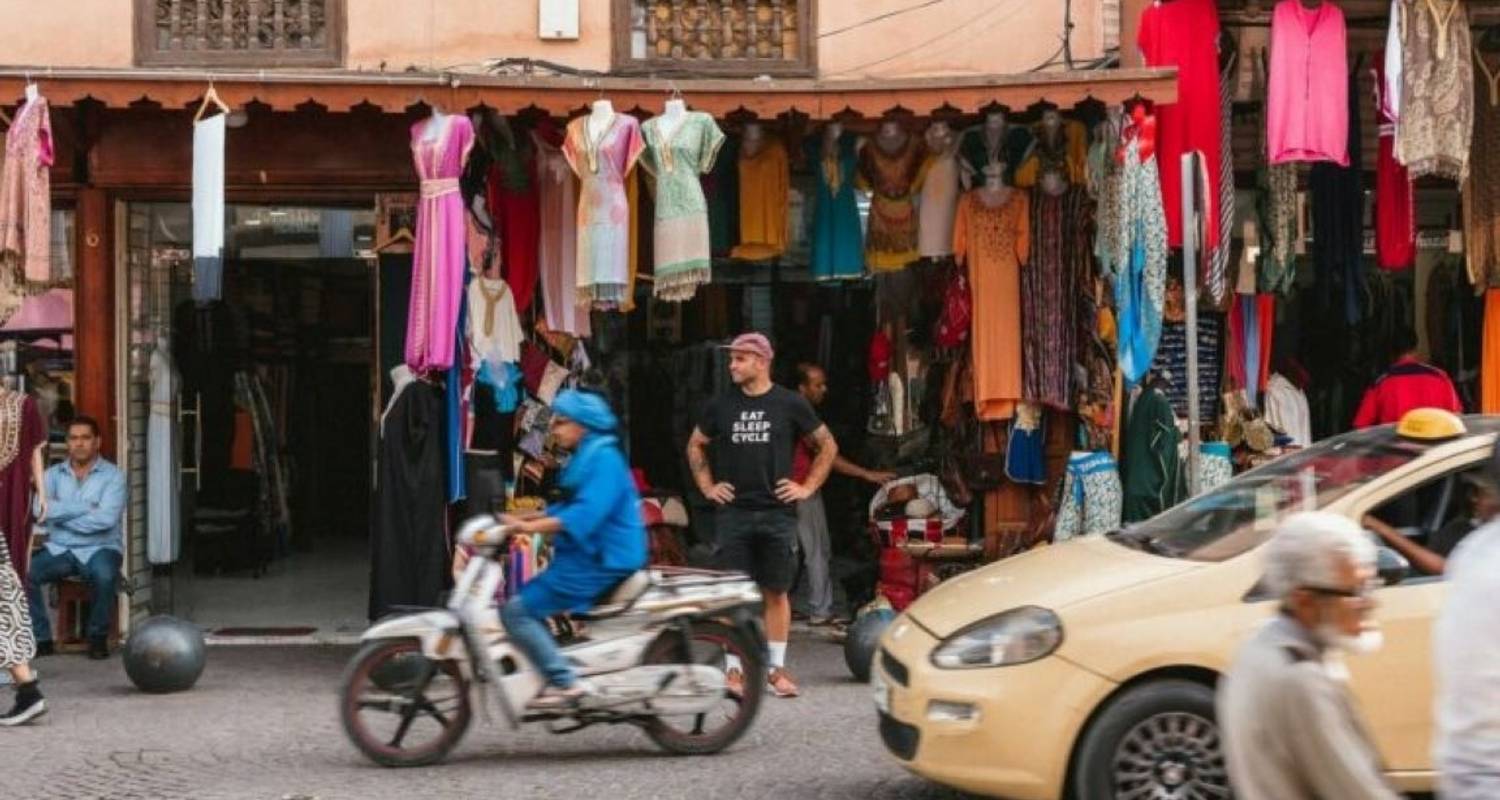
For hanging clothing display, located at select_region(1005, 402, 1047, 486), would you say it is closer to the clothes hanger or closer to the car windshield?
the car windshield

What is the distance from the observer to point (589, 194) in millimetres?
11852

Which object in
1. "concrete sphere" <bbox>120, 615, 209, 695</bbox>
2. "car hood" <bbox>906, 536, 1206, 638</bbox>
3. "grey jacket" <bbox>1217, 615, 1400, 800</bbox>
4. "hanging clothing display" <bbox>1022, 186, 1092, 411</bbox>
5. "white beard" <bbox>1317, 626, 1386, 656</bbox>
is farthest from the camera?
"hanging clothing display" <bbox>1022, 186, 1092, 411</bbox>

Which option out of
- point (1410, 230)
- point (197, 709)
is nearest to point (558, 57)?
point (197, 709)

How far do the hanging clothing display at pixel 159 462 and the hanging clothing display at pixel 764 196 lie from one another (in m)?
4.12

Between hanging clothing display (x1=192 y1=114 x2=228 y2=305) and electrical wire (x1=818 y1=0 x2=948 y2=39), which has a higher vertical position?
electrical wire (x1=818 y1=0 x2=948 y2=39)

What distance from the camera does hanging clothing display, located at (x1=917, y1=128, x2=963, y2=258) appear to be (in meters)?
12.9

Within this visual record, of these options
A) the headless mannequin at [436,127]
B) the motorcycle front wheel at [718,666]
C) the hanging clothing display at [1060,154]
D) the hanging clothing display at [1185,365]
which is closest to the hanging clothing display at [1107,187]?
the hanging clothing display at [1060,154]

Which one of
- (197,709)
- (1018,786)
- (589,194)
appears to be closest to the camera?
(1018,786)

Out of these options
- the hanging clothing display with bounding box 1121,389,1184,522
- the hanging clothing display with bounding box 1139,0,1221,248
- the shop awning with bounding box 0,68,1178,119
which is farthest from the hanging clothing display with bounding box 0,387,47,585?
the hanging clothing display with bounding box 1139,0,1221,248

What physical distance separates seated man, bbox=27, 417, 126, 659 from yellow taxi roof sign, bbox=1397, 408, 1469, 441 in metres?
8.27

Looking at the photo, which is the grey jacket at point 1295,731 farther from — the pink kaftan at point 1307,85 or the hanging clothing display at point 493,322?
the hanging clothing display at point 493,322

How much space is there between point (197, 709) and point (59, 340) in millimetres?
3591

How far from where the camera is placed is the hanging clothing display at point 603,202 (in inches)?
458

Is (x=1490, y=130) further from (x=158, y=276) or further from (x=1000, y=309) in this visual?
(x=158, y=276)
